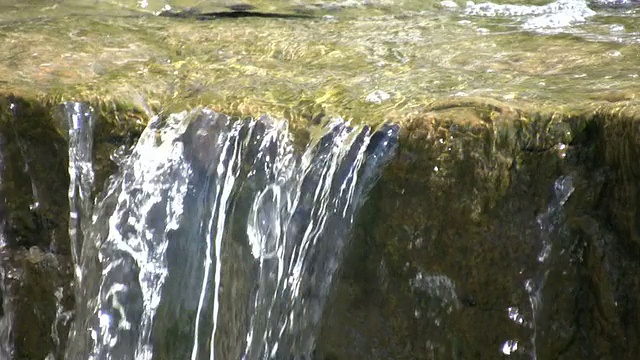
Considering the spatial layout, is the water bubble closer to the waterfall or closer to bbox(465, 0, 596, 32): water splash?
the waterfall

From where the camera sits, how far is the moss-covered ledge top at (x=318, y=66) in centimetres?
309

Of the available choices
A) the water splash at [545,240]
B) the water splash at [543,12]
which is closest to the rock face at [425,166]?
the water splash at [545,240]

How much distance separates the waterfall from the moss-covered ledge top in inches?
5.2

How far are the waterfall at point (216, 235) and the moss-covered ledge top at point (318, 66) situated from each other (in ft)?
0.43

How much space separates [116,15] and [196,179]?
2047mm

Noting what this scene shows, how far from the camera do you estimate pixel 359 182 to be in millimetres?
2994

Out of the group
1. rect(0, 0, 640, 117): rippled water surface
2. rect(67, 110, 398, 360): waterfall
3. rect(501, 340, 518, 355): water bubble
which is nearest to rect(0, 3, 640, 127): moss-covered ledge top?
rect(0, 0, 640, 117): rippled water surface

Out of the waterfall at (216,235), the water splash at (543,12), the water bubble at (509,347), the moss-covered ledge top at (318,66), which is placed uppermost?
the water splash at (543,12)

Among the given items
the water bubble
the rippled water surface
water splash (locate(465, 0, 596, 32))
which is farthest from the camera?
water splash (locate(465, 0, 596, 32))

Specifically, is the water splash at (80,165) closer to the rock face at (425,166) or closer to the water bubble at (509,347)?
the rock face at (425,166)

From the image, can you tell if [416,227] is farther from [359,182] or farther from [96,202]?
[96,202]

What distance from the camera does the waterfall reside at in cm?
305

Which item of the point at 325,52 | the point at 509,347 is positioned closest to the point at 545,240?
the point at 509,347

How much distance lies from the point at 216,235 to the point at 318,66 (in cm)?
92
